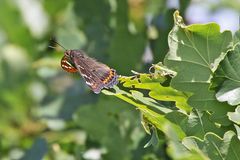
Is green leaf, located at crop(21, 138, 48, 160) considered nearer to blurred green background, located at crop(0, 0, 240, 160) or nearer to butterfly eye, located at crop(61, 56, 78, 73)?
blurred green background, located at crop(0, 0, 240, 160)

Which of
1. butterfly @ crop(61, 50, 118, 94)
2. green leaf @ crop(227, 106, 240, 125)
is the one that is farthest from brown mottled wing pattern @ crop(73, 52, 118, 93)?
green leaf @ crop(227, 106, 240, 125)

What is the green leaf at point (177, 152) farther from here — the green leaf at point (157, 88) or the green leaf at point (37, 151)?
the green leaf at point (37, 151)

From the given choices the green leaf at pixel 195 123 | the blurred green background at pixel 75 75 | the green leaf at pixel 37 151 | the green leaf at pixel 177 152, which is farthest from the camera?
the blurred green background at pixel 75 75

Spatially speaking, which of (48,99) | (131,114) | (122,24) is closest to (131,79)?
(131,114)

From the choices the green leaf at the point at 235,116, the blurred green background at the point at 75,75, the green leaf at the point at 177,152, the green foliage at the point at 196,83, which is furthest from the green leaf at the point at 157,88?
the blurred green background at the point at 75,75

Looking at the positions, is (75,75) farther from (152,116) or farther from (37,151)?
(152,116)

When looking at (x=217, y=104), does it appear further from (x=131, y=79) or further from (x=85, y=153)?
(x=85, y=153)
